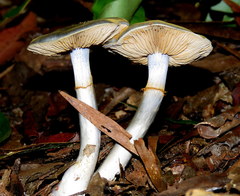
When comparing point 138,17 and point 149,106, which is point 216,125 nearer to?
point 149,106

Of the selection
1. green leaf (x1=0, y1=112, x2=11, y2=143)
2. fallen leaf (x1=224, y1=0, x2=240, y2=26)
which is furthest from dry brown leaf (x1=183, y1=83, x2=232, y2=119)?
green leaf (x1=0, y1=112, x2=11, y2=143)

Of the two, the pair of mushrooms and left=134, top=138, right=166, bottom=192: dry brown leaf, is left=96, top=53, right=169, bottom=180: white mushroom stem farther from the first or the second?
left=134, top=138, right=166, bottom=192: dry brown leaf

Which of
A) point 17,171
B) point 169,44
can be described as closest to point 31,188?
point 17,171

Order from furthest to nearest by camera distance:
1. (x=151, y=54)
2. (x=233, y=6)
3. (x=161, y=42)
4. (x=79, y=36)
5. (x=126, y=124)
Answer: (x=233, y=6) < (x=126, y=124) < (x=151, y=54) < (x=161, y=42) < (x=79, y=36)

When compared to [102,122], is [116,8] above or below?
above

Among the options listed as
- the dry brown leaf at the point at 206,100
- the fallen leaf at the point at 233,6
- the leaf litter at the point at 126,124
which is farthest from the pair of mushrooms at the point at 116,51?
the fallen leaf at the point at 233,6

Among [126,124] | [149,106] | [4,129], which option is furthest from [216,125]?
[4,129]

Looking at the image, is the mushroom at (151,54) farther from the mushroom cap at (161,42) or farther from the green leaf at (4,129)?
the green leaf at (4,129)
